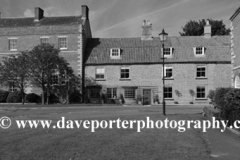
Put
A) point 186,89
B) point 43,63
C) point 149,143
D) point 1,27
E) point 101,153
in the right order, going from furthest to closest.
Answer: point 1,27 < point 186,89 < point 43,63 < point 149,143 < point 101,153

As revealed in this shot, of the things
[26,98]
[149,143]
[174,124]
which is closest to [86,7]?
[26,98]

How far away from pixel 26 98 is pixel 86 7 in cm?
1544

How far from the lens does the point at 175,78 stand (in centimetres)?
Answer: 3309

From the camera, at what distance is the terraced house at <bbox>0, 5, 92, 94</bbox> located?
34.5m

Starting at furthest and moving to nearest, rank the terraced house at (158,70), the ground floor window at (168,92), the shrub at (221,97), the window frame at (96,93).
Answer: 1. the window frame at (96,93)
2. the ground floor window at (168,92)
3. the terraced house at (158,70)
4. the shrub at (221,97)

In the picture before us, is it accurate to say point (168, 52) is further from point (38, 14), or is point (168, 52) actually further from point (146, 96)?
point (38, 14)

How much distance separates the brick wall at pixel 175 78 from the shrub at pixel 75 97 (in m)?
2.88

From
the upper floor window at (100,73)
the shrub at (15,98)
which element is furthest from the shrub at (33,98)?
the upper floor window at (100,73)

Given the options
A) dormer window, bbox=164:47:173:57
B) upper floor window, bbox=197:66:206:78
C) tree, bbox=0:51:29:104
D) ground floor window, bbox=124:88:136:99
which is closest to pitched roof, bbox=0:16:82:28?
tree, bbox=0:51:29:104

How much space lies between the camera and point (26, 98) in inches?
1318

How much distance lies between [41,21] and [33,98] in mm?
11820

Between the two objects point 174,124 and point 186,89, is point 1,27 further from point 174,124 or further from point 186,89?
point 174,124

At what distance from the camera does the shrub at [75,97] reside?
109ft

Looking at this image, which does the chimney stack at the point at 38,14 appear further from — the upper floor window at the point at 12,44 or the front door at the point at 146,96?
the front door at the point at 146,96
